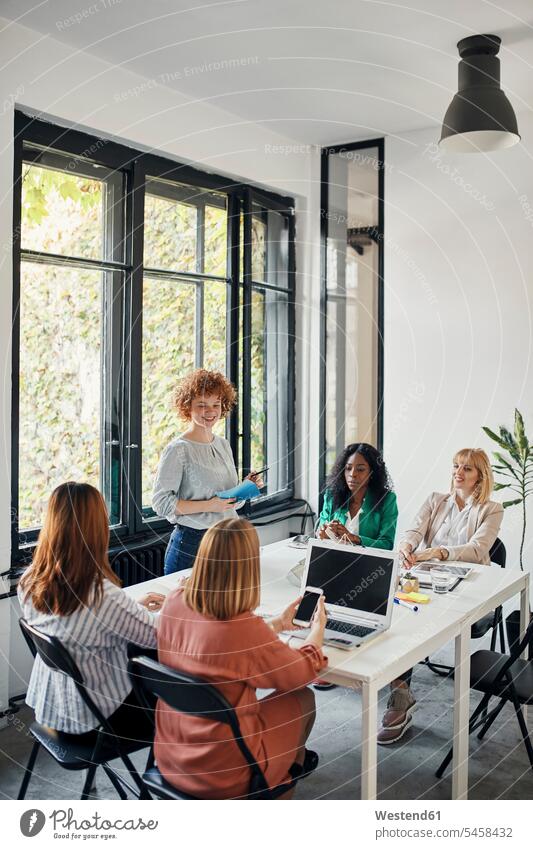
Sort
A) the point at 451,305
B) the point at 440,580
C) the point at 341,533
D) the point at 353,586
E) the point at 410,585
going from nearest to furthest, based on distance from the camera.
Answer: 1. the point at 353,586
2. the point at 410,585
3. the point at 440,580
4. the point at 341,533
5. the point at 451,305

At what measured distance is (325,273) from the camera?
219 inches

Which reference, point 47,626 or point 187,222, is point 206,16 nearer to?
point 187,222

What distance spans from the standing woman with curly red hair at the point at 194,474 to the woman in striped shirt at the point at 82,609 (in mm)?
1190

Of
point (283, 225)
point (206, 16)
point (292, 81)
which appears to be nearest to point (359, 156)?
point (283, 225)

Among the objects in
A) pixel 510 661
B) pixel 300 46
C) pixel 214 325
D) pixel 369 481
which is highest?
pixel 300 46

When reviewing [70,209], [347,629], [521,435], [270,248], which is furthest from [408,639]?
[270,248]

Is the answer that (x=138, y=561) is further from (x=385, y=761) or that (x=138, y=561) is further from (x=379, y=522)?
(x=385, y=761)

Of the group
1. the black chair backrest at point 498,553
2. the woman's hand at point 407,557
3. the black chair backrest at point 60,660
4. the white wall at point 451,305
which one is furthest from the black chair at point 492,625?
the black chair backrest at point 60,660

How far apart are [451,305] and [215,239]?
59.8 inches

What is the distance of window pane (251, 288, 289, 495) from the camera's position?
209 inches

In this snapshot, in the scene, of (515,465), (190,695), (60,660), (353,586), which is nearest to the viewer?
(190,695)

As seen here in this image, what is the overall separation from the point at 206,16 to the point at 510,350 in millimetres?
2542

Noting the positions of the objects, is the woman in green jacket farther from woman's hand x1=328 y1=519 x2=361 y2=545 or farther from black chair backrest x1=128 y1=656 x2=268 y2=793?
black chair backrest x1=128 y1=656 x2=268 y2=793

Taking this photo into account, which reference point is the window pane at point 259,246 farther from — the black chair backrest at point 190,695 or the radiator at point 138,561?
the black chair backrest at point 190,695
